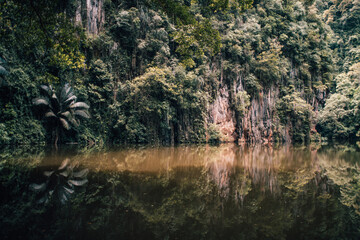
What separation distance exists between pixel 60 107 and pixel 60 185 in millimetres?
12748

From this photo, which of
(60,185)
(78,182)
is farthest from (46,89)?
(60,185)

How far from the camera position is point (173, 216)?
9.36 ft

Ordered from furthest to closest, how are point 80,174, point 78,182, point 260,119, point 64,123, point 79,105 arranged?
point 260,119
point 79,105
point 64,123
point 80,174
point 78,182

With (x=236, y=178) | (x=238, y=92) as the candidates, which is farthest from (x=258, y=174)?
(x=238, y=92)

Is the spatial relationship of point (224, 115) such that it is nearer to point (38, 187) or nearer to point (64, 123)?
point (64, 123)

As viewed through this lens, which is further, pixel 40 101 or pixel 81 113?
pixel 81 113

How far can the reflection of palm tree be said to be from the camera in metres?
3.40

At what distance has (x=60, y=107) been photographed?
50.0 feet

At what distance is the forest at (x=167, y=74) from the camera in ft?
20.2

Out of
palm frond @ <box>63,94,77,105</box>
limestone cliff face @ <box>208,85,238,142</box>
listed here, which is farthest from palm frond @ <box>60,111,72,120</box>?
limestone cliff face @ <box>208,85,238,142</box>

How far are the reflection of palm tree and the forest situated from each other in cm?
277

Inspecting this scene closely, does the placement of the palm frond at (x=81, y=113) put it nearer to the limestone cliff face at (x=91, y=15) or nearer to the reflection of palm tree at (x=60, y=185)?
the limestone cliff face at (x=91, y=15)

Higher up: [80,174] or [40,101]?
[40,101]

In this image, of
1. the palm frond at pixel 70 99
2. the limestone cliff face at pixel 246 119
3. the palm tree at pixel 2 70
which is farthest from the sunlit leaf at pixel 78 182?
the limestone cliff face at pixel 246 119
